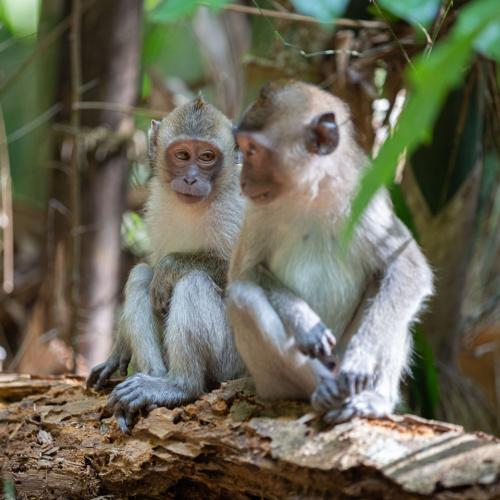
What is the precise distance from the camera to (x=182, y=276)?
20.5 feet

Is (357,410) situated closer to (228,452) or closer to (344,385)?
(344,385)

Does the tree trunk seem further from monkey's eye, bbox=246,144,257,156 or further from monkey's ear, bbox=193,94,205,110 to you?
monkey's eye, bbox=246,144,257,156

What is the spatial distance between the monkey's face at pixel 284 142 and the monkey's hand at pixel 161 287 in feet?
4.92

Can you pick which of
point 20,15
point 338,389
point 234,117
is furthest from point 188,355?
point 20,15

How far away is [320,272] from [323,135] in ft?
2.97

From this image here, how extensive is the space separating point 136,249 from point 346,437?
26.2 ft

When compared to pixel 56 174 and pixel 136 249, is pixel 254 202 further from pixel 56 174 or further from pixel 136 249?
pixel 136 249

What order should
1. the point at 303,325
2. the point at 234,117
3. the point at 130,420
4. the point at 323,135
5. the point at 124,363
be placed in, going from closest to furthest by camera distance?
the point at 303,325 < the point at 323,135 < the point at 130,420 < the point at 124,363 < the point at 234,117

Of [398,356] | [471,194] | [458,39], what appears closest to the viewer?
[458,39]

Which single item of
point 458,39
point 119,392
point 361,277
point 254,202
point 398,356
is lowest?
point 119,392

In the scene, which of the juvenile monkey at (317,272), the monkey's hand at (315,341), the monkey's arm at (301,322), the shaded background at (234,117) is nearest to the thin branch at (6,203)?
the shaded background at (234,117)

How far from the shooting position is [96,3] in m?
10.1

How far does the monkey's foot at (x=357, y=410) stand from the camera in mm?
4738

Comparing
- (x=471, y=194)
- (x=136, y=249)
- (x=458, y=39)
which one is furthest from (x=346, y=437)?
(x=136, y=249)
